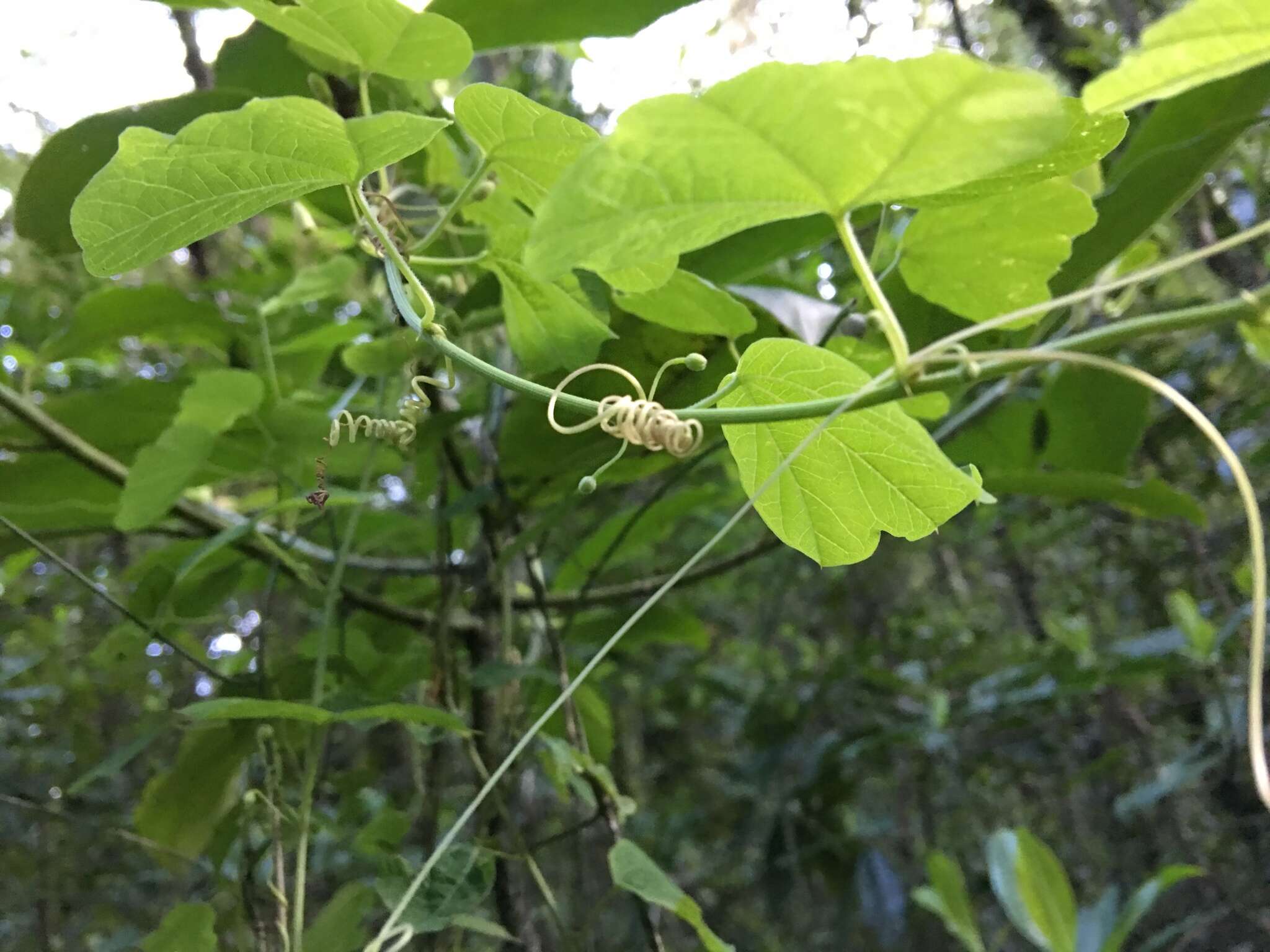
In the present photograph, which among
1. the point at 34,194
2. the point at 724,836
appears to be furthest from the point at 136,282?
the point at 724,836

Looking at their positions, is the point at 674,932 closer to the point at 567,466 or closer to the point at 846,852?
the point at 846,852

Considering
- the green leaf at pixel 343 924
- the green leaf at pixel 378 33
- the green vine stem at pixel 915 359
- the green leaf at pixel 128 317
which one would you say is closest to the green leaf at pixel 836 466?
the green vine stem at pixel 915 359

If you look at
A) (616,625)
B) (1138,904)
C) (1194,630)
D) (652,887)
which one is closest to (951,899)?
(1138,904)

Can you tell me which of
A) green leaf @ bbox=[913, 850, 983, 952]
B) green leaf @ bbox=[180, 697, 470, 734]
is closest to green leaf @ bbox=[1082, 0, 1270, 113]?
green leaf @ bbox=[180, 697, 470, 734]

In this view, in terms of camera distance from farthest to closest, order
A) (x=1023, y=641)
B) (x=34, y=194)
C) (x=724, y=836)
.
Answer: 1. (x=724, y=836)
2. (x=1023, y=641)
3. (x=34, y=194)

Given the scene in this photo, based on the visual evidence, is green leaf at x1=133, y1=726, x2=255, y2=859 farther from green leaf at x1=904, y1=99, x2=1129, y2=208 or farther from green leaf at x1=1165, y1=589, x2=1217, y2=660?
green leaf at x1=1165, y1=589, x2=1217, y2=660

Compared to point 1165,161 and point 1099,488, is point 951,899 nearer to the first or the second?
point 1099,488

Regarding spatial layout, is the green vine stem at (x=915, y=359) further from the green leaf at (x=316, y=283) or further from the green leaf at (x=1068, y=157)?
the green leaf at (x=316, y=283)
